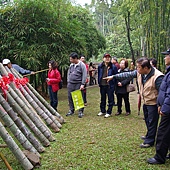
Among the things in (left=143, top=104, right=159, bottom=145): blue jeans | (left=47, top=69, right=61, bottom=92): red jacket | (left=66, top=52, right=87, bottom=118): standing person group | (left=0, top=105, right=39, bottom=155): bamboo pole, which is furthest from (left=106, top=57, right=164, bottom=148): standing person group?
(left=47, top=69, right=61, bottom=92): red jacket

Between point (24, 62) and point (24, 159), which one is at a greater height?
point (24, 62)

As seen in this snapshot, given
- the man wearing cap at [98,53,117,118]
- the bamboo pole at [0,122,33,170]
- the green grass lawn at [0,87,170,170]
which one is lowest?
the green grass lawn at [0,87,170,170]

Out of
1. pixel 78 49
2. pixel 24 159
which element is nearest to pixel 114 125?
pixel 24 159

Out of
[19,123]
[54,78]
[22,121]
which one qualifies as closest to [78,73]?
[54,78]

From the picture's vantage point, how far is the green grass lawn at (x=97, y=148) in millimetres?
3010

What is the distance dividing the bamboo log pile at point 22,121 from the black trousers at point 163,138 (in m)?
1.60

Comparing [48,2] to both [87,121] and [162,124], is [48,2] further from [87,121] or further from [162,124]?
[162,124]

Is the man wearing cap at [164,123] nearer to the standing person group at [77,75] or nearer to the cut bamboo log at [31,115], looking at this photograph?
the cut bamboo log at [31,115]

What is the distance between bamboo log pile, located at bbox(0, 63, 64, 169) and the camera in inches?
112

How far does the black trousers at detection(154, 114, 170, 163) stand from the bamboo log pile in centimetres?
160

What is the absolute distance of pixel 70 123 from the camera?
4.99m

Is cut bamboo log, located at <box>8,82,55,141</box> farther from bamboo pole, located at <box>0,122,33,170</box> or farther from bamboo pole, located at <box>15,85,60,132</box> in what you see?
bamboo pole, located at <box>0,122,33,170</box>

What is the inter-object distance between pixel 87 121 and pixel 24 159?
7.95 ft

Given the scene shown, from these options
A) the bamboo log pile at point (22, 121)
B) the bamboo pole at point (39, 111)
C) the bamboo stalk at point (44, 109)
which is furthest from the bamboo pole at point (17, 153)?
the bamboo stalk at point (44, 109)
